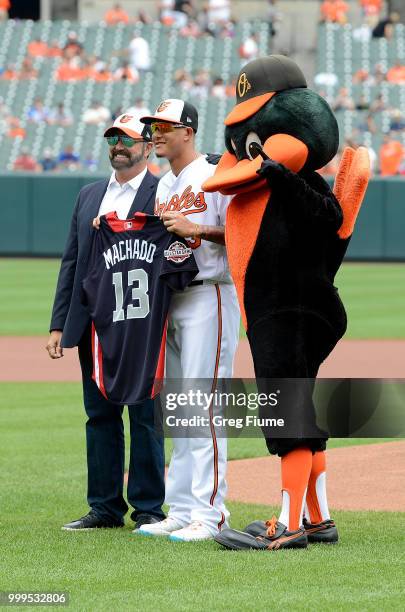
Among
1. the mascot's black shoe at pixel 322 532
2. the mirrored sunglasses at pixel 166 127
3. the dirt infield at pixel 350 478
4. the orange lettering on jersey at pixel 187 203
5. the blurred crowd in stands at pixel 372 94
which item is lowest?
the dirt infield at pixel 350 478

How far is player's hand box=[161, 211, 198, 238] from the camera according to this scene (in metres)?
5.37

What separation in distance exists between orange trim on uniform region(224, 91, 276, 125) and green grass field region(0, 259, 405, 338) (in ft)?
29.1

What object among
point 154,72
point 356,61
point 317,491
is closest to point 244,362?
point 317,491

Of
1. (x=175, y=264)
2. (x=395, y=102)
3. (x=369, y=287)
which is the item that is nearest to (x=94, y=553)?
(x=175, y=264)

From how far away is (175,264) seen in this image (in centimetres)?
548

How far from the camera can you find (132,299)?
567 cm

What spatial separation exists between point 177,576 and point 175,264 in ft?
4.55

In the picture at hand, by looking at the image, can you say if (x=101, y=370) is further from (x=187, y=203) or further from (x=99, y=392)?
(x=187, y=203)

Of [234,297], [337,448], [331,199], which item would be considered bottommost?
[337,448]

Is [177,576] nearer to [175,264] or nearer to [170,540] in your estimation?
[170,540]

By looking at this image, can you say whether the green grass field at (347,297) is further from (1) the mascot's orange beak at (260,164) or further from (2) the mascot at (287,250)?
(1) the mascot's orange beak at (260,164)

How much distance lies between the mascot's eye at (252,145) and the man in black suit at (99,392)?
0.76m

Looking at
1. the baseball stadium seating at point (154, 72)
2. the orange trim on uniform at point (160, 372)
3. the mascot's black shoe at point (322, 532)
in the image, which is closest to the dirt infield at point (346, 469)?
the mascot's black shoe at point (322, 532)

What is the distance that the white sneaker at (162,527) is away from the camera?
5637 mm
